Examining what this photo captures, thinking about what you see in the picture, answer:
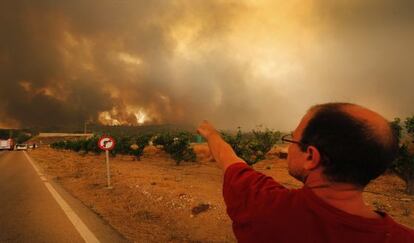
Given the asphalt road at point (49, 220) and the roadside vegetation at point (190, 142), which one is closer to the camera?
the asphalt road at point (49, 220)

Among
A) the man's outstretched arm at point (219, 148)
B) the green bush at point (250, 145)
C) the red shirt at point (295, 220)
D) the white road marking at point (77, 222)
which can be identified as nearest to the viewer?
the red shirt at point (295, 220)

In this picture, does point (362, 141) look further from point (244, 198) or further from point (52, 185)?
point (52, 185)

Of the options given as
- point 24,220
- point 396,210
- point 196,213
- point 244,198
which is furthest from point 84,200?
point 244,198

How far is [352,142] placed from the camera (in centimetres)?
168

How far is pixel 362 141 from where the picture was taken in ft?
5.51

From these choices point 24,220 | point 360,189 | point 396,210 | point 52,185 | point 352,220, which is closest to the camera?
point 352,220

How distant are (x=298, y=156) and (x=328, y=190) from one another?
19 centimetres

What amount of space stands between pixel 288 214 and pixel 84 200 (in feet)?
38.3

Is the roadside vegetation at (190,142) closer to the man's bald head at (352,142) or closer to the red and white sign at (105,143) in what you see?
the red and white sign at (105,143)

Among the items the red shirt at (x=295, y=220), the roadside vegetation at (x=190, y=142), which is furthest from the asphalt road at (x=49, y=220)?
the roadside vegetation at (x=190, y=142)

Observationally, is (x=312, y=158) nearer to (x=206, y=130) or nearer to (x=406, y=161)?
(x=206, y=130)

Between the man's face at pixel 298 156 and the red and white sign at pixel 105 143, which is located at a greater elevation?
the red and white sign at pixel 105 143

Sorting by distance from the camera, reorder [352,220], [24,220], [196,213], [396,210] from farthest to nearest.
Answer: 1. [396,210]
2. [196,213]
3. [24,220]
4. [352,220]

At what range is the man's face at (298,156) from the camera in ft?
5.96
